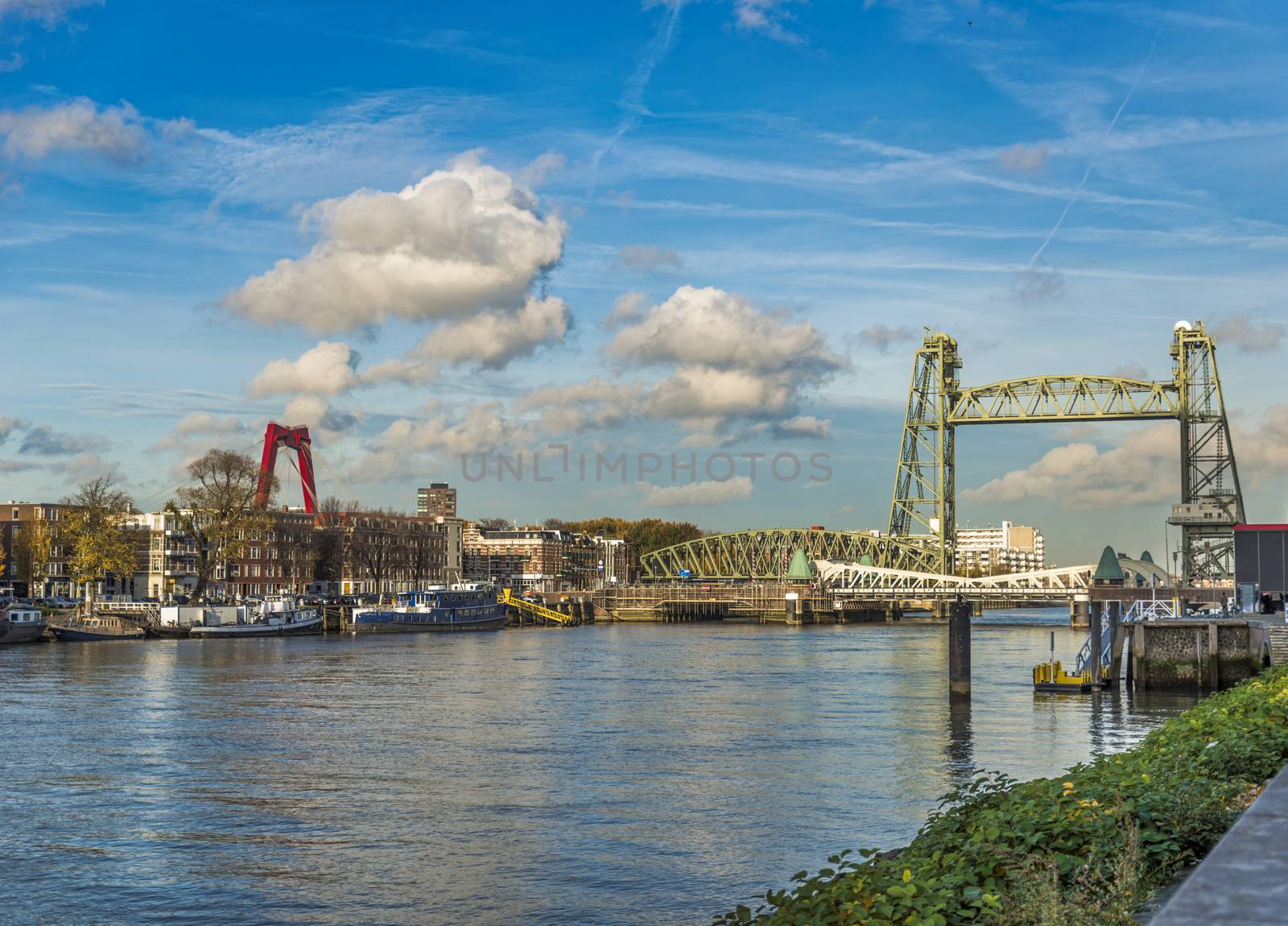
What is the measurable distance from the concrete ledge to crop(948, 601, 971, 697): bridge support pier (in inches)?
1479

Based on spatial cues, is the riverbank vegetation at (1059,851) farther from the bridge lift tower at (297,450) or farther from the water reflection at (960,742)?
the bridge lift tower at (297,450)

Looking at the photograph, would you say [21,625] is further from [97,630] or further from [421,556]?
[421,556]

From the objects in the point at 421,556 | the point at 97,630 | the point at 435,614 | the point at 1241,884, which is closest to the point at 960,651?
the point at 1241,884

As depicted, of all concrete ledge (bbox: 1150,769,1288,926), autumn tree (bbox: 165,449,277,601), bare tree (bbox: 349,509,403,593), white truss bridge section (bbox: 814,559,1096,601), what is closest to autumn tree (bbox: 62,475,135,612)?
autumn tree (bbox: 165,449,277,601)

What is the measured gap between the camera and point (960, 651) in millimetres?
45531

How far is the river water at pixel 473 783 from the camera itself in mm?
19125

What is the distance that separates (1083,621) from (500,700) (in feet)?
291

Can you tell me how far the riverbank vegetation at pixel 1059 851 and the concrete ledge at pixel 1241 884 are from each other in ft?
5.42

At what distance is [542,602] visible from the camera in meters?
154

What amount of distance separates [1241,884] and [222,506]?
4065 inches

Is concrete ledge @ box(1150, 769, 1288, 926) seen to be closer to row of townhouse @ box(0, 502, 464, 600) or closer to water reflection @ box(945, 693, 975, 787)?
water reflection @ box(945, 693, 975, 787)

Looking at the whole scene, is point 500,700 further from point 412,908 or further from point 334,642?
point 334,642

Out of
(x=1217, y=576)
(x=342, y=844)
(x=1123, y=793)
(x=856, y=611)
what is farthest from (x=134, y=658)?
(x=856, y=611)

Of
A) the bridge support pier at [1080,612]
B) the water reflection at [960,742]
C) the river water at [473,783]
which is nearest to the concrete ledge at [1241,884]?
the river water at [473,783]
